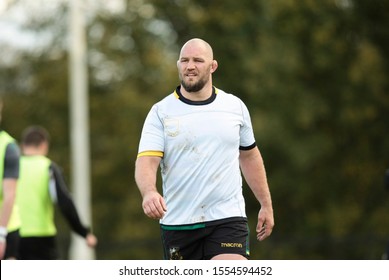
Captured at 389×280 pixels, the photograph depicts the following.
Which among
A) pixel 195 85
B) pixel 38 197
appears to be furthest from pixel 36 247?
pixel 195 85

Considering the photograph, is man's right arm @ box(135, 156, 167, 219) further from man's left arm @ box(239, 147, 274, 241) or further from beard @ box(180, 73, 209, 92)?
man's left arm @ box(239, 147, 274, 241)

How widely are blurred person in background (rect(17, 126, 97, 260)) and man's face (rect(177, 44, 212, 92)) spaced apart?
4.35m

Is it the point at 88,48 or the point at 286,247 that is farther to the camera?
the point at 88,48

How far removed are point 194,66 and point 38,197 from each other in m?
4.66

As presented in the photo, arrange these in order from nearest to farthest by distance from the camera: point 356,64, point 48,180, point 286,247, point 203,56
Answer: point 203,56, point 48,180, point 286,247, point 356,64

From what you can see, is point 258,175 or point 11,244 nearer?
point 258,175

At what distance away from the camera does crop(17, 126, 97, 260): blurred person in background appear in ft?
39.0

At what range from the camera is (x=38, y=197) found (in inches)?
470

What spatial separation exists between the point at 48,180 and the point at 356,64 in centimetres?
1661

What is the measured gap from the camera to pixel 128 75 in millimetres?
34344

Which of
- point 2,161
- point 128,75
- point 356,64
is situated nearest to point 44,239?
point 2,161

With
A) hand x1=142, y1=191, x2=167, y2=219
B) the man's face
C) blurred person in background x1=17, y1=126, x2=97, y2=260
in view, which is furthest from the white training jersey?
blurred person in background x1=17, y1=126, x2=97, y2=260

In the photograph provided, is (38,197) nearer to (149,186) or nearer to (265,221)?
(265,221)
